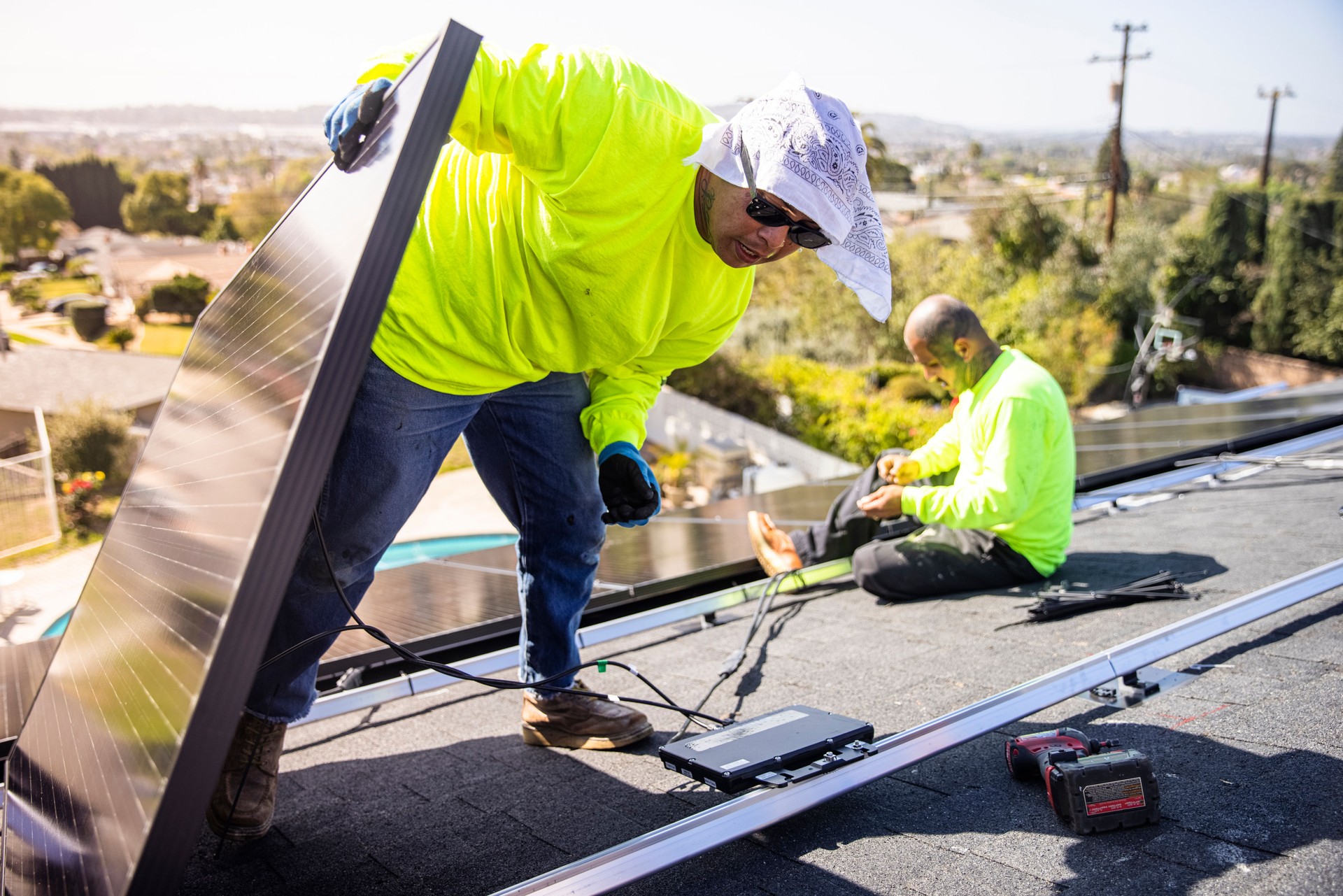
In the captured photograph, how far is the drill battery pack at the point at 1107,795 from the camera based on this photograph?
1.40 meters

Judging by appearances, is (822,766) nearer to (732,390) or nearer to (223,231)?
(732,390)

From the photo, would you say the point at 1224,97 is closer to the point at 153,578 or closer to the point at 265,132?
the point at 265,132

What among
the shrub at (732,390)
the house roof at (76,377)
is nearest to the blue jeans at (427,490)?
the shrub at (732,390)

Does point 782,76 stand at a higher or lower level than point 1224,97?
lower

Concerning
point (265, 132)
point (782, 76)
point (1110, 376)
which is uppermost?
point (265, 132)

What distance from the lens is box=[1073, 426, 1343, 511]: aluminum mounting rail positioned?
4.38 m

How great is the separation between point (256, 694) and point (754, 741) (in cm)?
92

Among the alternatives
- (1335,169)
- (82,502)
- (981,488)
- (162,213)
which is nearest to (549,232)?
(981,488)

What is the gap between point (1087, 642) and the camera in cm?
237

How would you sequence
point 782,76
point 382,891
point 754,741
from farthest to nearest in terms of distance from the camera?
1. point 754,741
2. point 782,76
3. point 382,891

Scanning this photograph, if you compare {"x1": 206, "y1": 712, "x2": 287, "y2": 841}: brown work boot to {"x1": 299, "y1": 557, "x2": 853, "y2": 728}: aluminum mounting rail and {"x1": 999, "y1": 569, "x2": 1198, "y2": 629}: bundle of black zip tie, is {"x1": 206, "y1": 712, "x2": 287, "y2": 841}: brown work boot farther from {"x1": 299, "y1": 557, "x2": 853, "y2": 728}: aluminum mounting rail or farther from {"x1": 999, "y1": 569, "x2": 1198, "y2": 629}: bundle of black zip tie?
{"x1": 999, "y1": 569, "x2": 1198, "y2": 629}: bundle of black zip tie

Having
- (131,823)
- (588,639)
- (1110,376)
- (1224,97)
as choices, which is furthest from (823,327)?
(1224,97)

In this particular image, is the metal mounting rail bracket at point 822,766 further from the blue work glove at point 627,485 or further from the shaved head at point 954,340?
the shaved head at point 954,340

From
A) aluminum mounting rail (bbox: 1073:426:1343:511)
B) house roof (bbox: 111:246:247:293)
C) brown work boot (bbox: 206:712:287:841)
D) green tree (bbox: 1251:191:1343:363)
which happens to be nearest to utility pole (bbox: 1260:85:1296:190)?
green tree (bbox: 1251:191:1343:363)
